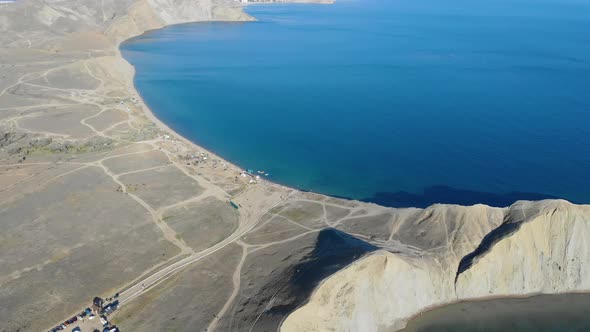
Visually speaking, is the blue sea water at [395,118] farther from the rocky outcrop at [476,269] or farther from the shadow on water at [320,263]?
the shadow on water at [320,263]

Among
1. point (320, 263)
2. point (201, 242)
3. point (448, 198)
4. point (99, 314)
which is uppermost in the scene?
point (320, 263)

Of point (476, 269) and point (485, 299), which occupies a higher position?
point (476, 269)

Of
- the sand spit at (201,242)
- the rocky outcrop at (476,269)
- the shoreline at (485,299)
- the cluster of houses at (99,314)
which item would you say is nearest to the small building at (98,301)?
the cluster of houses at (99,314)

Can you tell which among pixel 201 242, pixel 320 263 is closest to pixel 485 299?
pixel 320 263

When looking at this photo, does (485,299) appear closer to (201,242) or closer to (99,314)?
(201,242)

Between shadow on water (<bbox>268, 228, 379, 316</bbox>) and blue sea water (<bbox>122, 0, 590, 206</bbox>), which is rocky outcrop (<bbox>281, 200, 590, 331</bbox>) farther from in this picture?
blue sea water (<bbox>122, 0, 590, 206</bbox>)

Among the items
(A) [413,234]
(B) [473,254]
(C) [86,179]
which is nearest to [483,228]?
(B) [473,254]

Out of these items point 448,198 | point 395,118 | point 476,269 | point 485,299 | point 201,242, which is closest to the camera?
point 476,269
